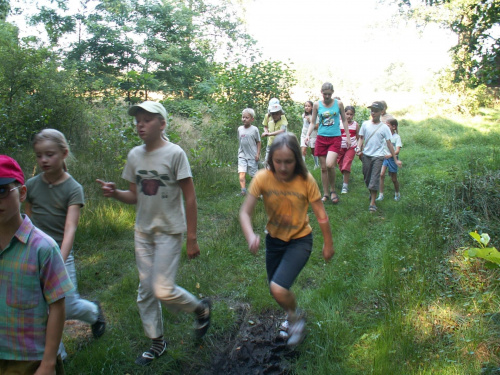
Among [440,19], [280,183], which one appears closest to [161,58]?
[280,183]

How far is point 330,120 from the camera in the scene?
24.8 feet

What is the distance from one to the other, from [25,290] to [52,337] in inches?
10.7

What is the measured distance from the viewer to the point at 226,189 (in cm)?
888

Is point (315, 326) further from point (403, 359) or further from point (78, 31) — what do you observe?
point (78, 31)

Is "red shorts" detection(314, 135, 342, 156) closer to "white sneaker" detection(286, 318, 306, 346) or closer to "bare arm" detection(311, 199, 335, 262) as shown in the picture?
"bare arm" detection(311, 199, 335, 262)

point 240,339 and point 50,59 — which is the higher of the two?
point 50,59

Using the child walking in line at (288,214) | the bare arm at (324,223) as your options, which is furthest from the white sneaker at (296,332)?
the bare arm at (324,223)

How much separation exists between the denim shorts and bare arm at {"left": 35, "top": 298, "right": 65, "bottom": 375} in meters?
1.71

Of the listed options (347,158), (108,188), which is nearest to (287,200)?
(108,188)

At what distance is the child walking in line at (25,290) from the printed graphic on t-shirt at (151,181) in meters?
1.28

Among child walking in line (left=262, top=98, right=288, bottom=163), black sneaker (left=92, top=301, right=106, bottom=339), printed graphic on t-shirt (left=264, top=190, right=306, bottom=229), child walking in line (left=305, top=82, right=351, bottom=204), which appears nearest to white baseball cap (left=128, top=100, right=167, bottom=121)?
printed graphic on t-shirt (left=264, top=190, right=306, bottom=229)

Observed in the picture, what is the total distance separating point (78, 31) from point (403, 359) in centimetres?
2050

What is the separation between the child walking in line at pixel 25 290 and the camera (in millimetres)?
1943

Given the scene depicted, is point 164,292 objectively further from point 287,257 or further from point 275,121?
point 275,121
